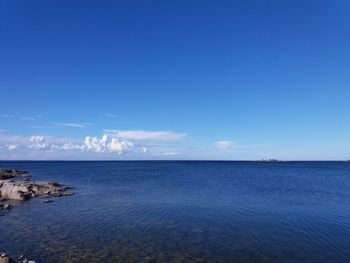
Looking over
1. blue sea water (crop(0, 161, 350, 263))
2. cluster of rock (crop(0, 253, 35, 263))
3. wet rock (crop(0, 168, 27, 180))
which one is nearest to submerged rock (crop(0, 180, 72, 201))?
blue sea water (crop(0, 161, 350, 263))

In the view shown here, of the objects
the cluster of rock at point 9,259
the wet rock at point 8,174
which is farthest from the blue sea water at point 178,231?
the wet rock at point 8,174

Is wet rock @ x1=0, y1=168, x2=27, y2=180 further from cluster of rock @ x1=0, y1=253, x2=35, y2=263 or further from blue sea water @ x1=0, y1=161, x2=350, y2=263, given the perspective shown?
cluster of rock @ x1=0, y1=253, x2=35, y2=263

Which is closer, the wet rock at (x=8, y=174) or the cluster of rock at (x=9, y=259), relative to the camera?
the cluster of rock at (x=9, y=259)

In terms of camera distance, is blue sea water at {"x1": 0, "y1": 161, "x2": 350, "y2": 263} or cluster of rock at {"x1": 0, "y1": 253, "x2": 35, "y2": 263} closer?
cluster of rock at {"x1": 0, "y1": 253, "x2": 35, "y2": 263}

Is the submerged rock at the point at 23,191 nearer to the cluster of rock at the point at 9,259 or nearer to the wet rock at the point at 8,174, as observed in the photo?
the cluster of rock at the point at 9,259

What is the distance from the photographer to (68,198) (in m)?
50.0

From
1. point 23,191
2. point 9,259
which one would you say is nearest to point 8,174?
point 23,191

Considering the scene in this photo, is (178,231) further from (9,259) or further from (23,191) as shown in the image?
(23,191)

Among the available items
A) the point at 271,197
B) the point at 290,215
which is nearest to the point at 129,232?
the point at 290,215

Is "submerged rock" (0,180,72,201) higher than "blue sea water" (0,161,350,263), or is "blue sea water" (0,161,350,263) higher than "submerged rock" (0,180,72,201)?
"submerged rock" (0,180,72,201)

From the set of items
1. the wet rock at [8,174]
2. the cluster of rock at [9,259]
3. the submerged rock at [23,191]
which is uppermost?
the wet rock at [8,174]

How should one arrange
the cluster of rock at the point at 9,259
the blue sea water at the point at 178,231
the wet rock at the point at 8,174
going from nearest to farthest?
1. the cluster of rock at the point at 9,259
2. the blue sea water at the point at 178,231
3. the wet rock at the point at 8,174

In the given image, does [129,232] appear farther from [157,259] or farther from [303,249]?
[303,249]

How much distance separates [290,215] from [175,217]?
13651mm
